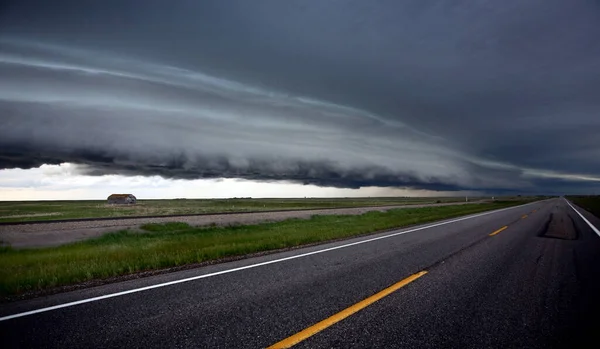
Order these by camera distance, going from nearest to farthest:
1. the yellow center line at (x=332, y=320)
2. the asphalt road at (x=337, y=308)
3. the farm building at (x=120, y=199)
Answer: the yellow center line at (x=332, y=320)
the asphalt road at (x=337, y=308)
the farm building at (x=120, y=199)

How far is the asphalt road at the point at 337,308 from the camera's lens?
382 centimetres

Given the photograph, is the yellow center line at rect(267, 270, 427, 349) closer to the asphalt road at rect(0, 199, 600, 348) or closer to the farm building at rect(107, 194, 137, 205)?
the asphalt road at rect(0, 199, 600, 348)

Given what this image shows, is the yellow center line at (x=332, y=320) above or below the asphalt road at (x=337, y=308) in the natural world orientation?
above

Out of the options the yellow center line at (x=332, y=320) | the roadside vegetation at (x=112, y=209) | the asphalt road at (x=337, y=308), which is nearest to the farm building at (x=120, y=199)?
the roadside vegetation at (x=112, y=209)

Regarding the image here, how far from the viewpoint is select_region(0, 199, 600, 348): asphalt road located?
12.5 feet

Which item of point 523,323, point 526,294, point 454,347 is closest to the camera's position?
point 454,347

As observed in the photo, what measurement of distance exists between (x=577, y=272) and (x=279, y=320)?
7.66 metres

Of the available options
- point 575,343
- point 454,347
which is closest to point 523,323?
point 575,343

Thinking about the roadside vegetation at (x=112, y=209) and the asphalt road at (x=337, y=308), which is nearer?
the asphalt road at (x=337, y=308)

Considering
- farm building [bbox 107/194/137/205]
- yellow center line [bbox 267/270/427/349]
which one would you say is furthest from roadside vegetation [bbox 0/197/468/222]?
yellow center line [bbox 267/270/427/349]

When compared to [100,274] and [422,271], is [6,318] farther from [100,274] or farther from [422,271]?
[422,271]

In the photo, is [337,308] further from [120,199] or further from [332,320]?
[120,199]

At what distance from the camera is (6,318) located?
4.67m

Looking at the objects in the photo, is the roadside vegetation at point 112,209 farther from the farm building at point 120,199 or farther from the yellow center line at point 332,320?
the yellow center line at point 332,320
